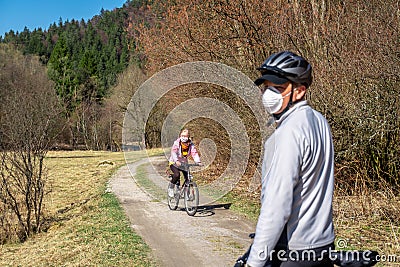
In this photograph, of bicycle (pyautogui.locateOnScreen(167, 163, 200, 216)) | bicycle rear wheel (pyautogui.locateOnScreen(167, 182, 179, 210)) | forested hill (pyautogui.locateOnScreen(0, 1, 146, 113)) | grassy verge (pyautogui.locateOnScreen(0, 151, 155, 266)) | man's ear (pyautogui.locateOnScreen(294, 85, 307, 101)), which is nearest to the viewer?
man's ear (pyautogui.locateOnScreen(294, 85, 307, 101))

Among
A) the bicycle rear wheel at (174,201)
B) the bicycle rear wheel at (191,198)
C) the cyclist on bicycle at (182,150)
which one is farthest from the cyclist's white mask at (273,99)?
the bicycle rear wheel at (174,201)

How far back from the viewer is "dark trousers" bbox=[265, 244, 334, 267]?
225 centimetres

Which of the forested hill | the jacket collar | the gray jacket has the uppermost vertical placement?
the forested hill

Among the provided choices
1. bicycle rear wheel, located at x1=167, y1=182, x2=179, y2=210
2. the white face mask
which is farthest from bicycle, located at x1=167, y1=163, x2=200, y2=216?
the white face mask

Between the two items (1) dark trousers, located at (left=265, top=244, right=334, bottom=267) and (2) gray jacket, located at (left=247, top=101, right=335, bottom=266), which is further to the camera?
(1) dark trousers, located at (left=265, top=244, right=334, bottom=267)

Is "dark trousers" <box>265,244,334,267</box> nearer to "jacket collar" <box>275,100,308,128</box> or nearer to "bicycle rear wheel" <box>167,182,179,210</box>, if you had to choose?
"jacket collar" <box>275,100,308,128</box>

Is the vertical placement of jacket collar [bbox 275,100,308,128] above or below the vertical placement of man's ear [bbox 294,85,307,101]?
below

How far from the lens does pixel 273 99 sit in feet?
7.79

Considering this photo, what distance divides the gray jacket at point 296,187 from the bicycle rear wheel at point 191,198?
7.43 meters

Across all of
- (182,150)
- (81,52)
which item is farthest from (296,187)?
(81,52)

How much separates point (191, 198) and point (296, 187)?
767 cm

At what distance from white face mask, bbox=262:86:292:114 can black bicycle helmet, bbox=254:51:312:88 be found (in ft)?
0.18

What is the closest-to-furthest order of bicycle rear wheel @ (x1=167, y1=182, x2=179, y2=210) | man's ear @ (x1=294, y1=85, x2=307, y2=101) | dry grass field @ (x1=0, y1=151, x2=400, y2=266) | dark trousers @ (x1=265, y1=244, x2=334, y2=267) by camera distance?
dark trousers @ (x1=265, y1=244, x2=334, y2=267)
man's ear @ (x1=294, y1=85, x2=307, y2=101)
dry grass field @ (x1=0, y1=151, x2=400, y2=266)
bicycle rear wheel @ (x1=167, y1=182, x2=179, y2=210)

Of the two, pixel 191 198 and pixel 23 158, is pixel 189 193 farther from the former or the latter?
pixel 23 158
